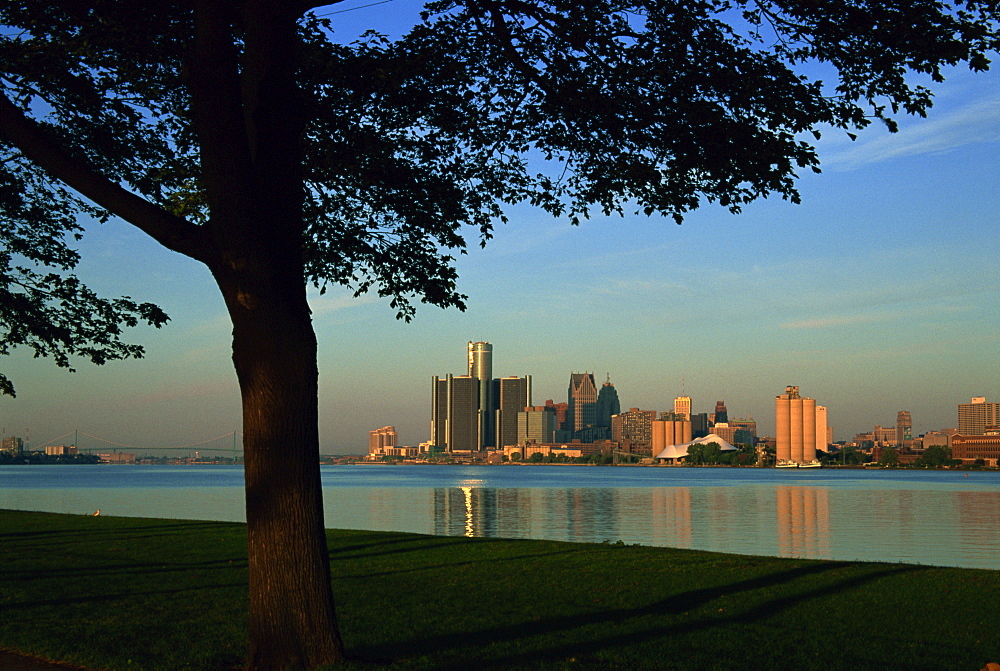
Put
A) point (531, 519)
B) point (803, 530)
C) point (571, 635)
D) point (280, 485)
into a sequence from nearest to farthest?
1. point (280, 485)
2. point (571, 635)
3. point (803, 530)
4. point (531, 519)

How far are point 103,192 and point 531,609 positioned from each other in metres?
6.50

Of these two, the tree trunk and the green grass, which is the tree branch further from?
the green grass

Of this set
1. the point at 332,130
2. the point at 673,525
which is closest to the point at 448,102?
the point at 332,130

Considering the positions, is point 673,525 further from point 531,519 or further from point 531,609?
point 531,609

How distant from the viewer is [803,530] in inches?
1505

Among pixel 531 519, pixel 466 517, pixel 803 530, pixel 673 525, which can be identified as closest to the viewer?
pixel 803 530

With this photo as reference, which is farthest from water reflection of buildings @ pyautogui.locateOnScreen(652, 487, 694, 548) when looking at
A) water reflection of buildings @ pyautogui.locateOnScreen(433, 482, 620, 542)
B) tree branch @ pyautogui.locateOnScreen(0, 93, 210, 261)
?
tree branch @ pyautogui.locateOnScreen(0, 93, 210, 261)

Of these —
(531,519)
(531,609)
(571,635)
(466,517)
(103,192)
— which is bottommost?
(466,517)

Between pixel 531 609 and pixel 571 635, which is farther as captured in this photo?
pixel 531 609

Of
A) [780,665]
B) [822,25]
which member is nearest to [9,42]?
[822,25]

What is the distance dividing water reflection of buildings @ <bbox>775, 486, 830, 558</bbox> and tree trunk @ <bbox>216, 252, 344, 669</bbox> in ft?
69.2

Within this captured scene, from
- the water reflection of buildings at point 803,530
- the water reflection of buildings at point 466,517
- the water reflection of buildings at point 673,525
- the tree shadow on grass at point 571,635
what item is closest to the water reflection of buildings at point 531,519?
the water reflection of buildings at point 466,517

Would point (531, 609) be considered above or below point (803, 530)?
above

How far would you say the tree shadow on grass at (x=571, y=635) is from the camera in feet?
28.0
